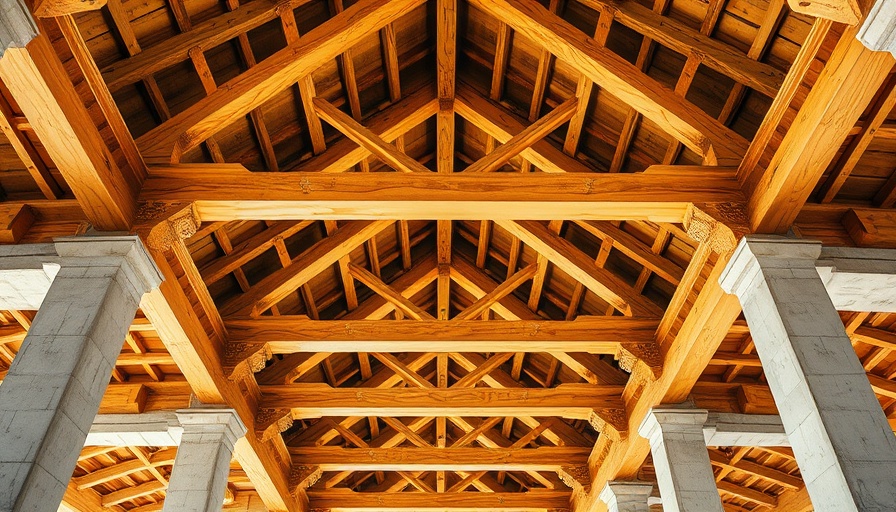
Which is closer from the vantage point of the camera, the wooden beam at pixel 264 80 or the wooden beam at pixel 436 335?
the wooden beam at pixel 264 80

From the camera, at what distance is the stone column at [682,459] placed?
27.4 feet

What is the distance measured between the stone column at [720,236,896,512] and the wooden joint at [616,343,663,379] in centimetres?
279

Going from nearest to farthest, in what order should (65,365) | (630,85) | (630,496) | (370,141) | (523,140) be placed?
(65,365)
(630,85)
(370,141)
(523,140)
(630,496)

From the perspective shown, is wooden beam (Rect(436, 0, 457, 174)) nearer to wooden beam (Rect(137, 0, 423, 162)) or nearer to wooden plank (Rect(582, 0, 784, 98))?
wooden beam (Rect(137, 0, 423, 162))

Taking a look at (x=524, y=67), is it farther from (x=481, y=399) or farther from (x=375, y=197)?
(x=481, y=399)

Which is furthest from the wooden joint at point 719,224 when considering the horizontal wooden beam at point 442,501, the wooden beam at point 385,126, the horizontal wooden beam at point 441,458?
the horizontal wooden beam at point 442,501

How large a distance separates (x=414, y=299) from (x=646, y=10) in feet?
27.9

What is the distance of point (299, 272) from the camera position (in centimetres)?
1003

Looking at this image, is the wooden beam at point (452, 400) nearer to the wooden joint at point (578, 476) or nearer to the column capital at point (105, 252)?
the wooden joint at point (578, 476)

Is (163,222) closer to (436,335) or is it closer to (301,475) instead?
(436,335)

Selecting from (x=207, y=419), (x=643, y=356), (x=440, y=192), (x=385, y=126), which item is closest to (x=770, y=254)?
(x=643, y=356)

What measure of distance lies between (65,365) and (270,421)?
17.2 ft

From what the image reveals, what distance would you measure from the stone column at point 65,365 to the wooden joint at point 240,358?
2.65 m

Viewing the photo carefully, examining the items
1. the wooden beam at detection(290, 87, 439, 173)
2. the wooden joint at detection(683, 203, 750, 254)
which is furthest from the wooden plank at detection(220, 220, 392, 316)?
the wooden joint at detection(683, 203, 750, 254)
